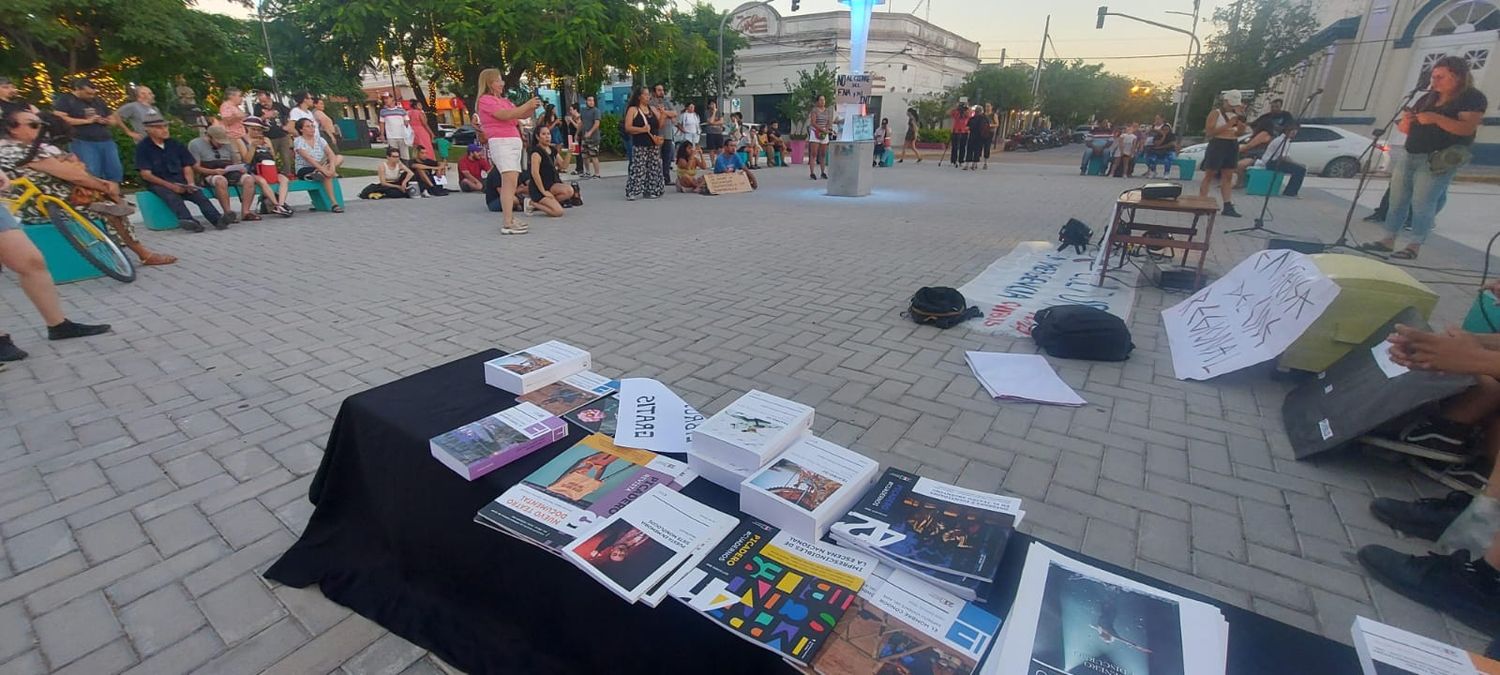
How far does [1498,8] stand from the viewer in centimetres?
1587

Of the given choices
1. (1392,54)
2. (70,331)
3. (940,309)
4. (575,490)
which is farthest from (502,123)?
(1392,54)

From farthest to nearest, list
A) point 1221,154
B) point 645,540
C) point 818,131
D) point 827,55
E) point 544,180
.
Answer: point 827,55 < point 818,131 < point 544,180 < point 1221,154 < point 645,540

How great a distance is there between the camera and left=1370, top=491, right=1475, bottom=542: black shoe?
2238mm

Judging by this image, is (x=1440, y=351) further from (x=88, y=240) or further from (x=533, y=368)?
Result: (x=88, y=240)

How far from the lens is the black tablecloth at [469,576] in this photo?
106 centimetres

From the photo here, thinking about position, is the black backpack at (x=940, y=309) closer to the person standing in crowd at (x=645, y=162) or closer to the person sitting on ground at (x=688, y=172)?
the person standing in crowd at (x=645, y=162)

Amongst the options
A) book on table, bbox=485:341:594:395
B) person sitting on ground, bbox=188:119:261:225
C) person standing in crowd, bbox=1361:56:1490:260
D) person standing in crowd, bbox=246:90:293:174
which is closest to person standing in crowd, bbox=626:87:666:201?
person sitting on ground, bbox=188:119:261:225

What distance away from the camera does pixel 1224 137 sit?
28.5ft

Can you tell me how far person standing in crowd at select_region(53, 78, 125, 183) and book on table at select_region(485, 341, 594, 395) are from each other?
9229 mm

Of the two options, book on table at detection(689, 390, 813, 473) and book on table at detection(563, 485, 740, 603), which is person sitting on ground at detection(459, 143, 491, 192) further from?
book on table at detection(563, 485, 740, 603)

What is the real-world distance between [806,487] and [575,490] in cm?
53

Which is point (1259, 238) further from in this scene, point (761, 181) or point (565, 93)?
point (565, 93)

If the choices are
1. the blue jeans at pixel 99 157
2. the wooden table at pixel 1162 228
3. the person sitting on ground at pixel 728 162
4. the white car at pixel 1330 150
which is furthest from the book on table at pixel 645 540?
the white car at pixel 1330 150

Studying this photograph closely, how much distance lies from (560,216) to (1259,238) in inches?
382
